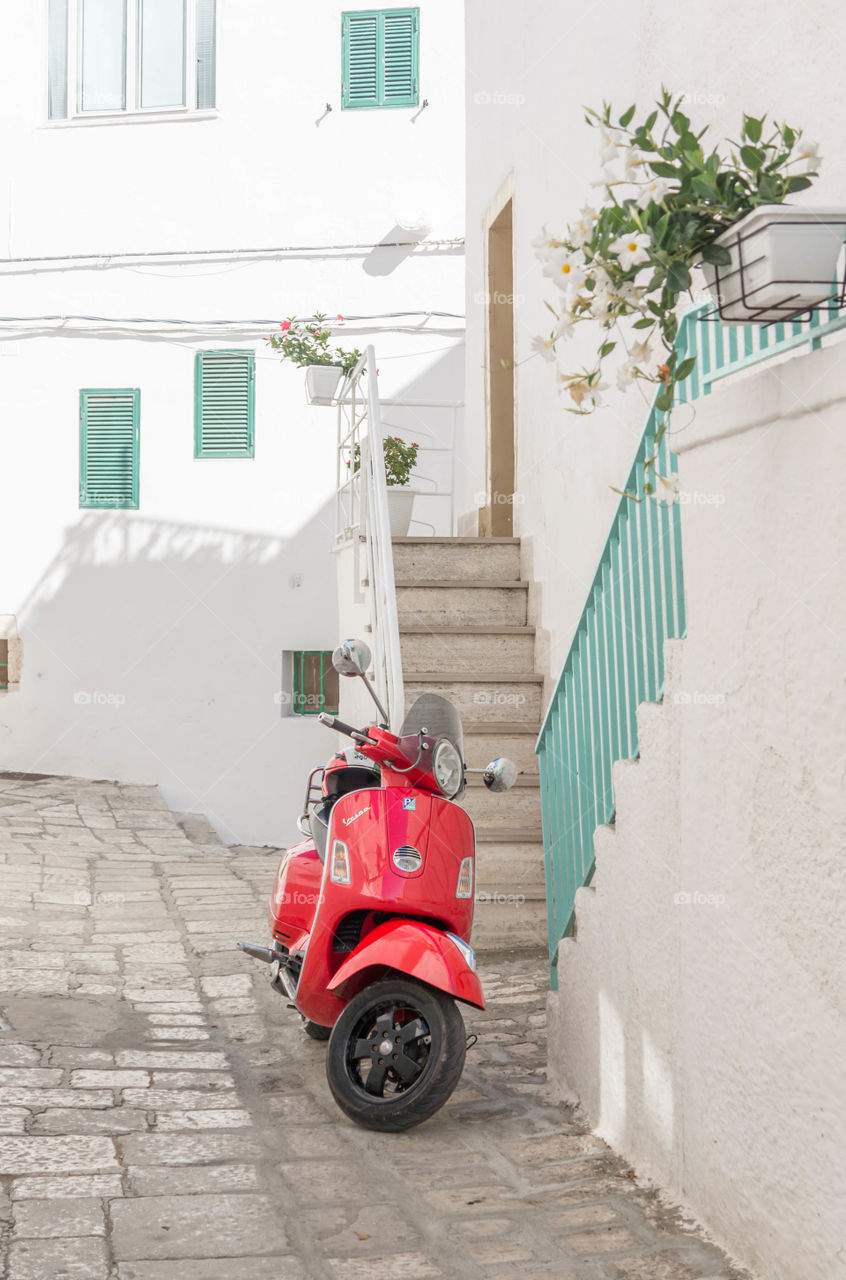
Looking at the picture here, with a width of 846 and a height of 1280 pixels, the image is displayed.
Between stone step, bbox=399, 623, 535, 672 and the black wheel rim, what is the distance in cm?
347

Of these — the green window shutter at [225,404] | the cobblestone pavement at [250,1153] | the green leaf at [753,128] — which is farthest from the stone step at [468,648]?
the green window shutter at [225,404]

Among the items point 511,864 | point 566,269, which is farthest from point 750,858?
point 511,864

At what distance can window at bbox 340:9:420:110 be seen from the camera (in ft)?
41.8

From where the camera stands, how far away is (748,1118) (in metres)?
2.94

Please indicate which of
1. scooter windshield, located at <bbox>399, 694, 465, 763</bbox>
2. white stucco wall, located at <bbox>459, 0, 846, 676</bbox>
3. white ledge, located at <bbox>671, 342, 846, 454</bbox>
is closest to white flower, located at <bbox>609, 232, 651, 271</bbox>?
white ledge, located at <bbox>671, 342, 846, 454</bbox>

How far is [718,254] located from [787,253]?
0.53ft

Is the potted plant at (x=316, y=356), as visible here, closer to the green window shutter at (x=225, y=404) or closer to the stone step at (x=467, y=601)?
the green window shutter at (x=225, y=404)

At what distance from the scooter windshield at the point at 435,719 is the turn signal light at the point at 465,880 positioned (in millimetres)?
351

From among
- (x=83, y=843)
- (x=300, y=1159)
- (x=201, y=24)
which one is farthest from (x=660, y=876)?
(x=201, y=24)

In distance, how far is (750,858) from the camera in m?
2.97

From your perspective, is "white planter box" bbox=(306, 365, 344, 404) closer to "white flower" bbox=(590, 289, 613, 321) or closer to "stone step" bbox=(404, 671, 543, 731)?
"stone step" bbox=(404, 671, 543, 731)

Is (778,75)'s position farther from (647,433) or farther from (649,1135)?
(649,1135)

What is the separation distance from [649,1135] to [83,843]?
22.4 ft

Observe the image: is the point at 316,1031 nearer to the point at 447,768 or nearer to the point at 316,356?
the point at 447,768
